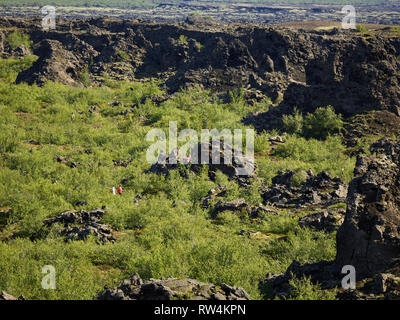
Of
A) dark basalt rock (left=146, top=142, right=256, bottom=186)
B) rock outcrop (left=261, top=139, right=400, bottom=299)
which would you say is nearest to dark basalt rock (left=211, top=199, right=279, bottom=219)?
dark basalt rock (left=146, top=142, right=256, bottom=186)

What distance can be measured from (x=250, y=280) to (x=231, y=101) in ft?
106

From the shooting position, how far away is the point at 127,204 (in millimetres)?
18875

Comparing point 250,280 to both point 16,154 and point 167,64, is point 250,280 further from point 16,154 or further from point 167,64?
point 167,64

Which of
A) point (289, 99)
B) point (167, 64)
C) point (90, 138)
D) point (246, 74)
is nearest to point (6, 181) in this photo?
point (90, 138)

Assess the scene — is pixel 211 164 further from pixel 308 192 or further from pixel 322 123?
pixel 322 123

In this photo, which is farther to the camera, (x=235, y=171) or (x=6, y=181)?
(x=235, y=171)

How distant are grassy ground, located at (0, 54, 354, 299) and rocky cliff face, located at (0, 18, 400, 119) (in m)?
6.01

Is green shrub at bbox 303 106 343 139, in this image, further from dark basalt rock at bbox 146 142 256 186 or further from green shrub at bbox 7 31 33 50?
green shrub at bbox 7 31 33 50

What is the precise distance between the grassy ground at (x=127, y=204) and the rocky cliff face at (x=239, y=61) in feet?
19.7

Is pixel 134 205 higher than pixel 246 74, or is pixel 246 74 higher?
pixel 246 74

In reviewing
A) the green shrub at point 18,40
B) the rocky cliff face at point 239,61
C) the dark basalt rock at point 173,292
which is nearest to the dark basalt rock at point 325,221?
the dark basalt rock at point 173,292

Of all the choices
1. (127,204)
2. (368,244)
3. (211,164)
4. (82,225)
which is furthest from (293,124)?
(368,244)

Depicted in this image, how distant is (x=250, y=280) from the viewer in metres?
11.7
